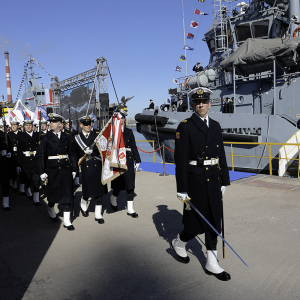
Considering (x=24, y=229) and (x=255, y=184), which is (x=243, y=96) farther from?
(x=24, y=229)

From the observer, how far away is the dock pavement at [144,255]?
2609mm

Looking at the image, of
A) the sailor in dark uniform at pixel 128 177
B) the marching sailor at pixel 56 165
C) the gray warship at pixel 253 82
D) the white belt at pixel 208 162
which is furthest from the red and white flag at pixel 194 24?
the white belt at pixel 208 162

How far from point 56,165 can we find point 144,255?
2135mm

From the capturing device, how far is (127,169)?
15.9 ft

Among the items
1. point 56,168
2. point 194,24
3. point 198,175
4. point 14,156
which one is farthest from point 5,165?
point 194,24

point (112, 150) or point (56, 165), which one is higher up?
point (112, 150)

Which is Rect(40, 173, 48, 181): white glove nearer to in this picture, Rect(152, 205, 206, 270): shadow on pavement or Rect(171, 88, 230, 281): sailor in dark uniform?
Rect(152, 205, 206, 270): shadow on pavement

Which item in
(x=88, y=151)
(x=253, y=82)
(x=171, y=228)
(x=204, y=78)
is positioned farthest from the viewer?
(x=204, y=78)

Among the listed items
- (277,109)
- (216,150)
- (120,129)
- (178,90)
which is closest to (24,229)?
(120,129)

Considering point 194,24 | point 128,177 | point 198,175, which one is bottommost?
point 128,177

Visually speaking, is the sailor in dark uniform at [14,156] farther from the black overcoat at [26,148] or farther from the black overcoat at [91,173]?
the black overcoat at [91,173]

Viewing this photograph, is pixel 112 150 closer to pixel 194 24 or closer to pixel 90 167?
pixel 90 167

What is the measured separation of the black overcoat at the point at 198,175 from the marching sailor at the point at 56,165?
2326mm

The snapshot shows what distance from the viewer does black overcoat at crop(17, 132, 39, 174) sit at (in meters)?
6.61
